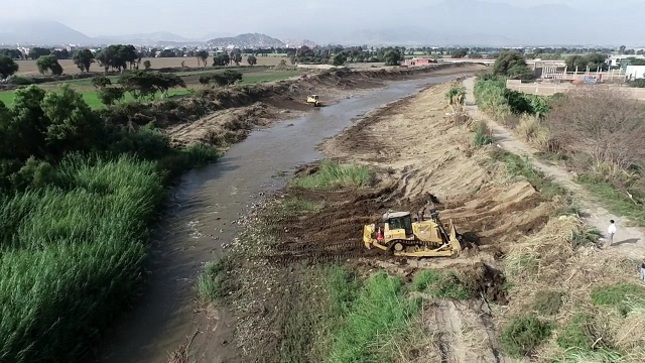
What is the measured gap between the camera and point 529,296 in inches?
469

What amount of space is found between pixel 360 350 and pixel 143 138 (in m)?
20.9

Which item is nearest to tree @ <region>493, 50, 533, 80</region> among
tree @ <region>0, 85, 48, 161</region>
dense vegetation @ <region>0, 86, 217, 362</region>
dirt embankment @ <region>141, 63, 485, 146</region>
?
dirt embankment @ <region>141, 63, 485, 146</region>

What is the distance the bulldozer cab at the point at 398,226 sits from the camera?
1534 cm

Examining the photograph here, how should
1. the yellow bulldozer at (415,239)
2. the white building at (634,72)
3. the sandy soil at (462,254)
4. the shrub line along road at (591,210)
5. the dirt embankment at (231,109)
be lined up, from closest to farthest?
the sandy soil at (462,254)
the shrub line along road at (591,210)
the yellow bulldozer at (415,239)
the dirt embankment at (231,109)
the white building at (634,72)

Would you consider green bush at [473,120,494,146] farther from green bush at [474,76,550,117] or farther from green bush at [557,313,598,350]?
green bush at [557,313,598,350]

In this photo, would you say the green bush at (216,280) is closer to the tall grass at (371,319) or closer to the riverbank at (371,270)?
the riverbank at (371,270)

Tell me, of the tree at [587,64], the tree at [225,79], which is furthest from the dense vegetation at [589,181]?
the tree at [587,64]

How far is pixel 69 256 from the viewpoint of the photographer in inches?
505

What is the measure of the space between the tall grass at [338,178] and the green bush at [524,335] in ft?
43.8

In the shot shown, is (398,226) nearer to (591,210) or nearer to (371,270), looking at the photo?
(371,270)

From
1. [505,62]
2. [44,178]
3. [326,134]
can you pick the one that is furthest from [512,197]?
[505,62]

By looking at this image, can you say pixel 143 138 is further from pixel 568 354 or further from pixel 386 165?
pixel 568 354

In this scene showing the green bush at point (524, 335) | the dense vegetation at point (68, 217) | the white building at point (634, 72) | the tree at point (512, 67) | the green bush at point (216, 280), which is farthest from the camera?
the tree at point (512, 67)

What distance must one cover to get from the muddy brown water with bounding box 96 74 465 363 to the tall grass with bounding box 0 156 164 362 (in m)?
0.74
